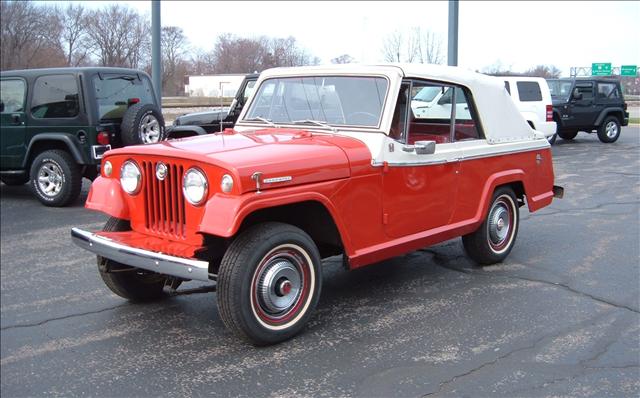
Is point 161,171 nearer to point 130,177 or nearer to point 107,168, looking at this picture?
point 130,177

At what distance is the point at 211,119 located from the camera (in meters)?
11.8

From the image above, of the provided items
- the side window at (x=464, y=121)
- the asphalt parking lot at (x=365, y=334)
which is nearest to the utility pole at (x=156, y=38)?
the asphalt parking lot at (x=365, y=334)

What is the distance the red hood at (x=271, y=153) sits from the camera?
3.90 metres

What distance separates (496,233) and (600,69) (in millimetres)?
41015

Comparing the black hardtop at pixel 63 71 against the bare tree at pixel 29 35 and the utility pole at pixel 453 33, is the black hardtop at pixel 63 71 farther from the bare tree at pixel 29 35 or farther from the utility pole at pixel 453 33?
the utility pole at pixel 453 33

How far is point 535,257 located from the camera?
6410 mm

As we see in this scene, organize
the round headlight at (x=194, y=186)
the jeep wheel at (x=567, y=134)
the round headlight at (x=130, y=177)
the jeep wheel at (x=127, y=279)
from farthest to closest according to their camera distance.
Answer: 1. the jeep wheel at (x=567, y=134)
2. the jeep wheel at (x=127, y=279)
3. the round headlight at (x=130, y=177)
4. the round headlight at (x=194, y=186)

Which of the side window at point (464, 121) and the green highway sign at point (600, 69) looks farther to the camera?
the green highway sign at point (600, 69)

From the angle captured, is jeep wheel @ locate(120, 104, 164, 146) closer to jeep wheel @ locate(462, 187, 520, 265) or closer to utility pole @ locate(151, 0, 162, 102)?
jeep wheel @ locate(462, 187, 520, 265)

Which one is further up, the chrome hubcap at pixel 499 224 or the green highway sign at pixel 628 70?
the green highway sign at pixel 628 70

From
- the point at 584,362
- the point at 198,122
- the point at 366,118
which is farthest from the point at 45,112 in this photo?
the point at 584,362

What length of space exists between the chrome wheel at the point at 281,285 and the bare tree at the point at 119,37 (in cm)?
1545

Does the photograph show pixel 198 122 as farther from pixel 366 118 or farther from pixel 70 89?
pixel 366 118

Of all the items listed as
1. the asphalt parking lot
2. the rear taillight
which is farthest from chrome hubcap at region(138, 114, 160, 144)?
the asphalt parking lot
